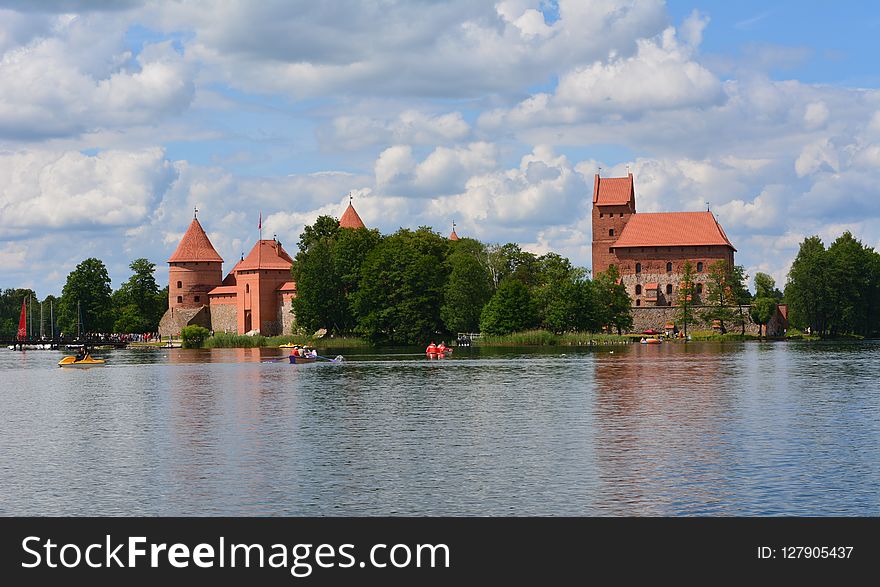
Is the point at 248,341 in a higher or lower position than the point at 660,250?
lower

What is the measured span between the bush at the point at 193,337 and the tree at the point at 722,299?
46.6 m

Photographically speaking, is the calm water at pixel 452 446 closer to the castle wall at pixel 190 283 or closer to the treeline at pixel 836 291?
the treeline at pixel 836 291

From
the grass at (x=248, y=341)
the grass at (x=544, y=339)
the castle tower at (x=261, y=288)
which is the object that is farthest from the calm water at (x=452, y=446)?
the castle tower at (x=261, y=288)

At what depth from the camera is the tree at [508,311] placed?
84.1 meters

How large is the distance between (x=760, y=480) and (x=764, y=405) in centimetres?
1338

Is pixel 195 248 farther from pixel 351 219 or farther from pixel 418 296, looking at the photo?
pixel 418 296

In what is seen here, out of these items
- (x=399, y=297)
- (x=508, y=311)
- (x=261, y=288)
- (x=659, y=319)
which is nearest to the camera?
(x=508, y=311)

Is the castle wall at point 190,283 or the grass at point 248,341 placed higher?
the castle wall at point 190,283

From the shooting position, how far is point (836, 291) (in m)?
97.4

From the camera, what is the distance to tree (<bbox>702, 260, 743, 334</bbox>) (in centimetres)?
9769

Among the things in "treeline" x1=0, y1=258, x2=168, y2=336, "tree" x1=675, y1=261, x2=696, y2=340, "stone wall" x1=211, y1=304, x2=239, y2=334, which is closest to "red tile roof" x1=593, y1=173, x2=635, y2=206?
"tree" x1=675, y1=261, x2=696, y2=340

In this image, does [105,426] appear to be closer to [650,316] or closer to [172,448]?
[172,448]

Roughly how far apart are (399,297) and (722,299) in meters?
31.4

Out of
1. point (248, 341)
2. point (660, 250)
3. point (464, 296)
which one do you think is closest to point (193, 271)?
point (248, 341)
